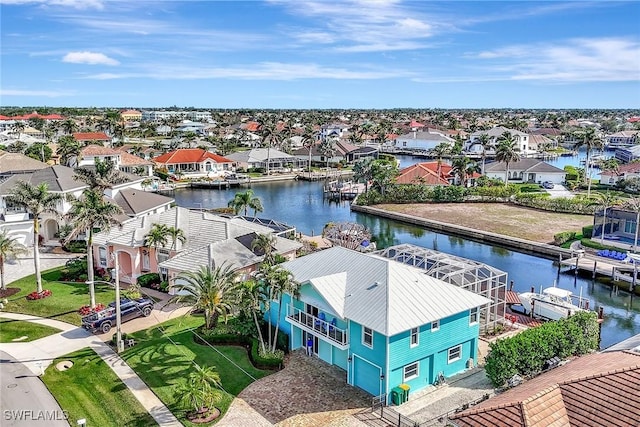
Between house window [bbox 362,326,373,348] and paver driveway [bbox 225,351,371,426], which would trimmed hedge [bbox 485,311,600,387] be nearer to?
house window [bbox 362,326,373,348]

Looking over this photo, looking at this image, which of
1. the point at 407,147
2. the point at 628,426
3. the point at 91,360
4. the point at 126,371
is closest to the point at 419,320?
the point at 628,426

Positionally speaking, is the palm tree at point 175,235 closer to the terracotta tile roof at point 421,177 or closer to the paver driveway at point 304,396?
the paver driveway at point 304,396

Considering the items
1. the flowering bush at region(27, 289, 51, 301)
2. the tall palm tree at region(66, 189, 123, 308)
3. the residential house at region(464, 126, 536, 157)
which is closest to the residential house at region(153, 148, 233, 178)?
the residential house at region(464, 126, 536, 157)

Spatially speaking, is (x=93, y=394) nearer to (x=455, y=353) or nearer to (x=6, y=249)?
(x=6, y=249)

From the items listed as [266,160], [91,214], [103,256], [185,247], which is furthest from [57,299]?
[266,160]

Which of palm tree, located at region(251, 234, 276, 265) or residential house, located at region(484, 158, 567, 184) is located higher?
residential house, located at region(484, 158, 567, 184)

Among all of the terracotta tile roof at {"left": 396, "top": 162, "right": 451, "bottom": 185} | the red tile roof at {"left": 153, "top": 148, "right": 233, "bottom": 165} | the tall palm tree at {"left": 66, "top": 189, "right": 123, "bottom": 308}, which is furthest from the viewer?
the red tile roof at {"left": 153, "top": 148, "right": 233, "bottom": 165}

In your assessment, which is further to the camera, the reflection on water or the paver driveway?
the reflection on water

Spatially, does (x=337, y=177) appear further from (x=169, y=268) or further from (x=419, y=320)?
(x=419, y=320)
